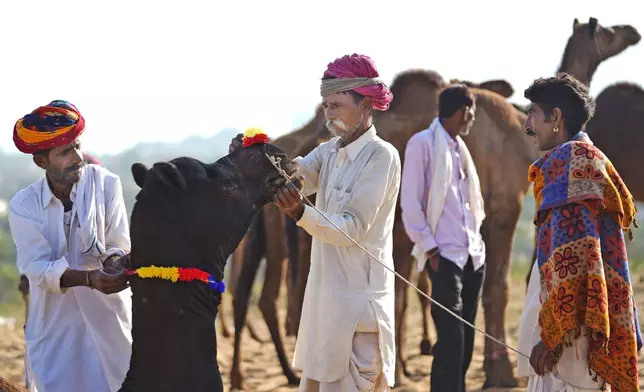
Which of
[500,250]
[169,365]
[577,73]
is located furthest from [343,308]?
[577,73]

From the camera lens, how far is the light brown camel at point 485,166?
9.20 meters

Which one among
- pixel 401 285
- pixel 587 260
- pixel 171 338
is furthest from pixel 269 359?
pixel 171 338

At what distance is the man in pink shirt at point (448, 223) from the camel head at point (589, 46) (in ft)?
10.3

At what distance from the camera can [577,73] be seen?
1004 centimetres

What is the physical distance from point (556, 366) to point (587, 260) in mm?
489

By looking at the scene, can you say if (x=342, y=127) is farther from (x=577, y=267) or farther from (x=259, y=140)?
(x=577, y=267)

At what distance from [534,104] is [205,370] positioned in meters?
1.91

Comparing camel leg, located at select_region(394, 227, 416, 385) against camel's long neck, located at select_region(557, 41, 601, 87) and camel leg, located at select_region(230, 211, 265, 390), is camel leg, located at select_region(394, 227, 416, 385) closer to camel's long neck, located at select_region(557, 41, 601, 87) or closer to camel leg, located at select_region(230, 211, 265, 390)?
camel leg, located at select_region(230, 211, 265, 390)

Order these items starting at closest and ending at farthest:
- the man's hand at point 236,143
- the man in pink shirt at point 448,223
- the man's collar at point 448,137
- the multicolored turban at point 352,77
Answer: the man's hand at point 236,143 < the multicolored turban at point 352,77 < the man in pink shirt at point 448,223 < the man's collar at point 448,137

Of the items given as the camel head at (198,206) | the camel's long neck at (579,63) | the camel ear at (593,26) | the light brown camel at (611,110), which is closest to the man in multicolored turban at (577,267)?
the camel head at (198,206)

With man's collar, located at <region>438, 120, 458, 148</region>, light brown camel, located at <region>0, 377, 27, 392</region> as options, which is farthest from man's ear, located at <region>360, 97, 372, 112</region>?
man's collar, located at <region>438, 120, 458, 148</region>

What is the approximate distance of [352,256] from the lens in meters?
4.88

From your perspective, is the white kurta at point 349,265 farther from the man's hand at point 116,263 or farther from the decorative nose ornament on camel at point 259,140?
the man's hand at point 116,263

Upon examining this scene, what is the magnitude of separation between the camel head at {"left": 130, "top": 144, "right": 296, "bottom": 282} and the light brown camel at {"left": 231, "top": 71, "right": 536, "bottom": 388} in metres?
5.00
